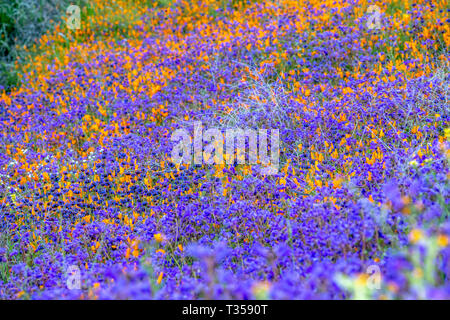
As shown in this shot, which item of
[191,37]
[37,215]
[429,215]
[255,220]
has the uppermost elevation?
[191,37]

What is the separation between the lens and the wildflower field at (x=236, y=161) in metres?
3.02

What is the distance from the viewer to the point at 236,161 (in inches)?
205

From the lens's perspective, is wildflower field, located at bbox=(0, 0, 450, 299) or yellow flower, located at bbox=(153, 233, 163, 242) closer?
wildflower field, located at bbox=(0, 0, 450, 299)

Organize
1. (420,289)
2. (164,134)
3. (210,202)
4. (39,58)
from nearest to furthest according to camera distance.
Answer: (420,289)
(210,202)
(164,134)
(39,58)

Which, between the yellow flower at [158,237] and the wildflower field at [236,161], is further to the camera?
the yellow flower at [158,237]

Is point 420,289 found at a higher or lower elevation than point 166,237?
higher

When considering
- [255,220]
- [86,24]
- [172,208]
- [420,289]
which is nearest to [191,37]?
[86,24]

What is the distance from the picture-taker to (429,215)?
→ 9.34 feet

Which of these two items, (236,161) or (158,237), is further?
(236,161)

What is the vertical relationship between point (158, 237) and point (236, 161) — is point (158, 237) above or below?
below

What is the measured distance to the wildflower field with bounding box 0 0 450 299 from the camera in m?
3.02
